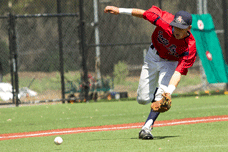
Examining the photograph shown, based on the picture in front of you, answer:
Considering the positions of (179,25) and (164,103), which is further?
(179,25)

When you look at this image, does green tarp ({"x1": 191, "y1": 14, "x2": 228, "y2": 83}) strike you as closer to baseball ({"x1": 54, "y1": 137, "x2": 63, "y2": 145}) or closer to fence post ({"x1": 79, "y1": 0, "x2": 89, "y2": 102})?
fence post ({"x1": 79, "y1": 0, "x2": 89, "y2": 102})

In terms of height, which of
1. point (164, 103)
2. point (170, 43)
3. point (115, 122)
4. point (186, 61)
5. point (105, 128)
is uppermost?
point (170, 43)

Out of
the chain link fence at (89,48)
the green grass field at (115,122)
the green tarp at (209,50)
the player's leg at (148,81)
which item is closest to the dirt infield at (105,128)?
the green grass field at (115,122)

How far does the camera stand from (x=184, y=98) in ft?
45.2

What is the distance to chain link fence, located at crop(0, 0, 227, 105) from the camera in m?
16.4

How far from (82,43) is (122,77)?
3.35 m

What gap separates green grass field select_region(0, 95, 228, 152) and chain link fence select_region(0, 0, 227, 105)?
300cm

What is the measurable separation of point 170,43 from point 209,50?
802 cm

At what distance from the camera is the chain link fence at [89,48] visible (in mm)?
16359

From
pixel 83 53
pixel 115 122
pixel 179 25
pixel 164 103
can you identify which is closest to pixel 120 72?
pixel 83 53

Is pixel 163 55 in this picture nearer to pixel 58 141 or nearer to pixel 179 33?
pixel 179 33

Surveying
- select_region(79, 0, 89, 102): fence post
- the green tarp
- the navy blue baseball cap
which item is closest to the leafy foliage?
select_region(79, 0, 89, 102): fence post

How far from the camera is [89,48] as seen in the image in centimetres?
1561

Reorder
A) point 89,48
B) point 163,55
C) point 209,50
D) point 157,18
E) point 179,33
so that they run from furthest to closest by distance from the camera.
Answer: point 89,48 < point 209,50 < point 163,55 < point 157,18 < point 179,33
